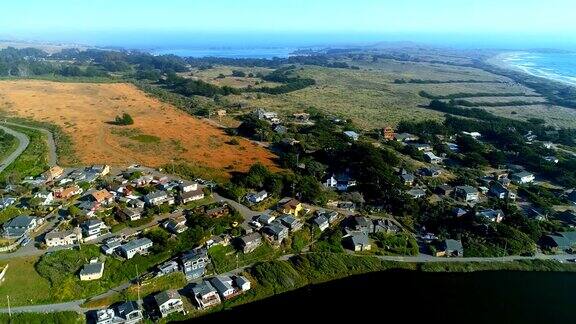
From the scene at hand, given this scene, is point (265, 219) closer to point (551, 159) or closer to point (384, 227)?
point (384, 227)

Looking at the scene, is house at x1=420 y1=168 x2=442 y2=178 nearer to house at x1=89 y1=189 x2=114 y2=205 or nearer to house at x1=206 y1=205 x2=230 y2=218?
house at x1=206 y1=205 x2=230 y2=218

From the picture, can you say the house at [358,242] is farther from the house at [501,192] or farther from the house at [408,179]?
the house at [501,192]

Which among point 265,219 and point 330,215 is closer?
point 265,219

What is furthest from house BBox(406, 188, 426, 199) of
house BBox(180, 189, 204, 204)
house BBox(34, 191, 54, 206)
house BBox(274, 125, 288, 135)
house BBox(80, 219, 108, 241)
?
house BBox(34, 191, 54, 206)

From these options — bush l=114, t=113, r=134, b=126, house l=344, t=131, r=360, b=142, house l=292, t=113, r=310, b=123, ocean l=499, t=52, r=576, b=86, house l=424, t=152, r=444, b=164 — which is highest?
bush l=114, t=113, r=134, b=126

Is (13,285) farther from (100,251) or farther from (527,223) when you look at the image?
(527,223)

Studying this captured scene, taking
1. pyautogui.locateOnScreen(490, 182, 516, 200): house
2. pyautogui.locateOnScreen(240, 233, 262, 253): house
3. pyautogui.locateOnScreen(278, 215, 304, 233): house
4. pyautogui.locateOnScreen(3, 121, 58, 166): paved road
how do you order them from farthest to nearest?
pyautogui.locateOnScreen(3, 121, 58, 166): paved road
pyautogui.locateOnScreen(490, 182, 516, 200): house
pyautogui.locateOnScreen(278, 215, 304, 233): house
pyautogui.locateOnScreen(240, 233, 262, 253): house

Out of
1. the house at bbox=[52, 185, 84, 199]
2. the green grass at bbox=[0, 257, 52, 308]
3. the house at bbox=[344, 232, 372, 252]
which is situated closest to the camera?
the green grass at bbox=[0, 257, 52, 308]

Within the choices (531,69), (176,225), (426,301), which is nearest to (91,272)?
(176,225)
